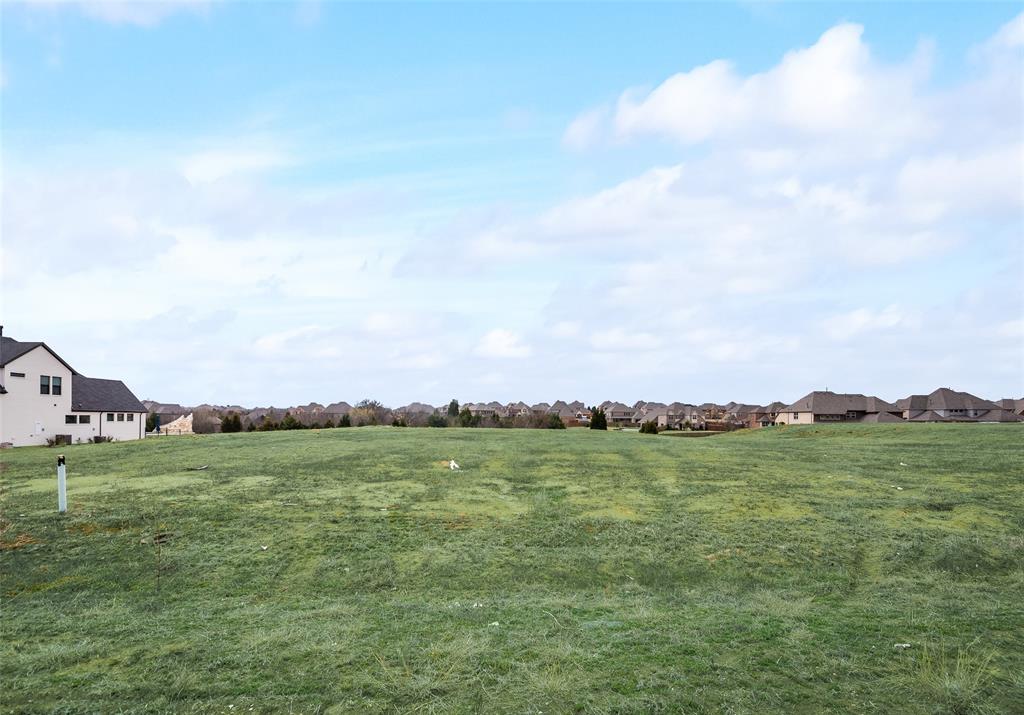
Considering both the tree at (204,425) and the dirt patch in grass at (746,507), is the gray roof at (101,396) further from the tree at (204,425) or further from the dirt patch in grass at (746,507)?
the dirt patch in grass at (746,507)

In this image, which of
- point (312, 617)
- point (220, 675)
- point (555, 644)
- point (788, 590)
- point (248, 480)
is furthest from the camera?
point (248, 480)

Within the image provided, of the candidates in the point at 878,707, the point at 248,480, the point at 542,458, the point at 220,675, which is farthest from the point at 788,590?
the point at 248,480

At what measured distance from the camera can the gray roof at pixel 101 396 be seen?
141 ft

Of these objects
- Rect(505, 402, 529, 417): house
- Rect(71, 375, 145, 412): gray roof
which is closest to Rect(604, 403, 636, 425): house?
Rect(505, 402, 529, 417): house

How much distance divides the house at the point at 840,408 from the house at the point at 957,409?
3.61 meters

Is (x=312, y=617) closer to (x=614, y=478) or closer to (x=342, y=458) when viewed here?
(x=614, y=478)

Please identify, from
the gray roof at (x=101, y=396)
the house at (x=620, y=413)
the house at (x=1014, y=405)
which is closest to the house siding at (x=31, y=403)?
the gray roof at (x=101, y=396)

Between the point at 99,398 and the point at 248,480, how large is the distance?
38.6 meters

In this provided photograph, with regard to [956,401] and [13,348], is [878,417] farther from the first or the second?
[13,348]

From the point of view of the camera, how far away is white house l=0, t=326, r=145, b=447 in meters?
36.7

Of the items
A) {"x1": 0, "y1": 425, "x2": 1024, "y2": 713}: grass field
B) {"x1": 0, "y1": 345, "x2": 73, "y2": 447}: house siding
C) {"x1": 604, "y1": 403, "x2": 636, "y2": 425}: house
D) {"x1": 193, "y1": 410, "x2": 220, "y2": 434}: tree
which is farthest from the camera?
{"x1": 604, "y1": 403, "x2": 636, "y2": 425}: house

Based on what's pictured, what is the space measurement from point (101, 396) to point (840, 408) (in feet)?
276

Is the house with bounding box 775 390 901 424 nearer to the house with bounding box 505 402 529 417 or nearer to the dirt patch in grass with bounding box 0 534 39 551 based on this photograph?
the house with bounding box 505 402 529 417

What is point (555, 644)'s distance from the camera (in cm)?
602
